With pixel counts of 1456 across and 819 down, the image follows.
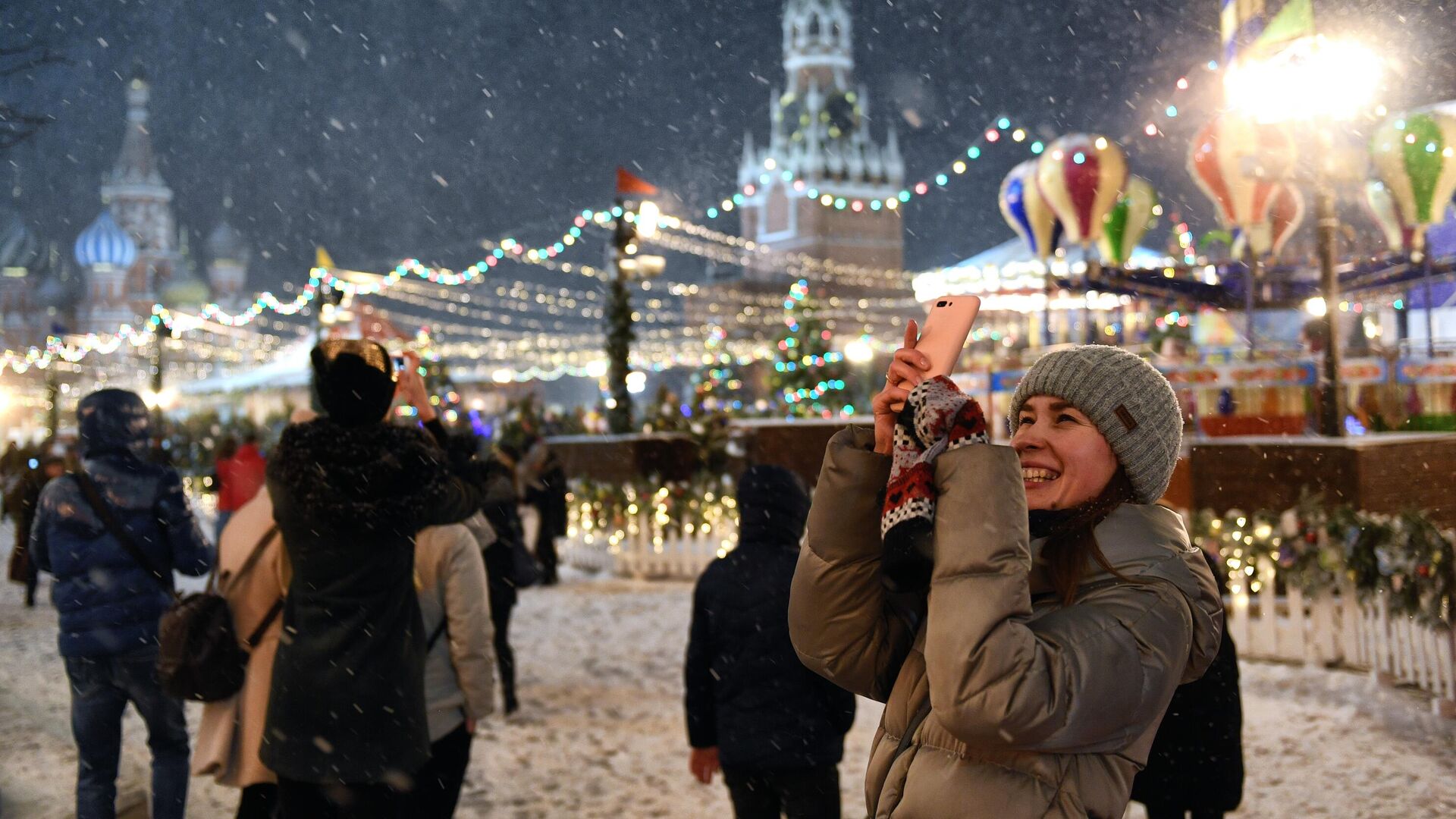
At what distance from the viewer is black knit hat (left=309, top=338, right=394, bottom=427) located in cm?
318

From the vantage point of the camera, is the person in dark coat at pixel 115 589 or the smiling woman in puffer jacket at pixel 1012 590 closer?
the smiling woman in puffer jacket at pixel 1012 590

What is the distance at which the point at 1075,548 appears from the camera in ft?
6.07

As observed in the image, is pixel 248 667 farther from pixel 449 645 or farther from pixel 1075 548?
pixel 1075 548

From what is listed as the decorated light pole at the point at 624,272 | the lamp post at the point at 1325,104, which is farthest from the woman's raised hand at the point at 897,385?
the decorated light pole at the point at 624,272

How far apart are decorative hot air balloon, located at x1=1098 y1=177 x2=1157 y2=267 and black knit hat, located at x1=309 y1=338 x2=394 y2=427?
63.3 feet

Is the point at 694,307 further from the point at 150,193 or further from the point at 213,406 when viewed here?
the point at 150,193

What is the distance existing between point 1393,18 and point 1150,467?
7.95 metres

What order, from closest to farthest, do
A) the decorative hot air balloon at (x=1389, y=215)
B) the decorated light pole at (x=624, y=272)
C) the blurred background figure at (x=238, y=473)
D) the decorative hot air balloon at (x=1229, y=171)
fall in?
the blurred background figure at (x=238, y=473), the decorated light pole at (x=624, y=272), the decorative hot air balloon at (x=1229, y=171), the decorative hot air balloon at (x=1389, y=215)

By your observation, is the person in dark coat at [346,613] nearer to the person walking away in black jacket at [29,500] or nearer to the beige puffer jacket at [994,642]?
the beige puffer jacket at [994,642]

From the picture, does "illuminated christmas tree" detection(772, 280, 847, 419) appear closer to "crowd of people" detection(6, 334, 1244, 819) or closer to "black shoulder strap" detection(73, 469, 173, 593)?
"crowd of people" detection(6, 334, 1244, 819)

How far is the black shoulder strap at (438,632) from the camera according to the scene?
3498mm

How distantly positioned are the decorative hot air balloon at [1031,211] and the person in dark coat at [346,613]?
18.6 m

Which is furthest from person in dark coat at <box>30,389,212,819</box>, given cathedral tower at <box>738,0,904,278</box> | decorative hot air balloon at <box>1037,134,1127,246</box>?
cathedral tower at <box>738,0,904,278</box>

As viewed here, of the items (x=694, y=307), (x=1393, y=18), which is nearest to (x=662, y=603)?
(x=1393, y=18)
